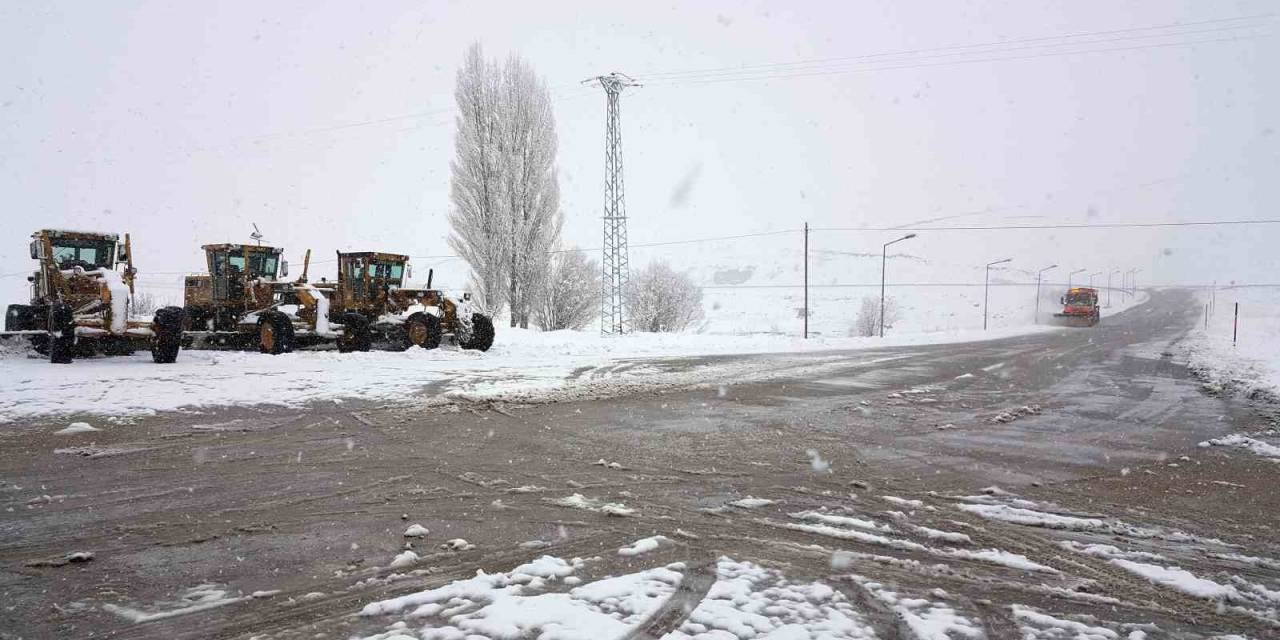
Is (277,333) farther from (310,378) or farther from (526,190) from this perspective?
(526,190)

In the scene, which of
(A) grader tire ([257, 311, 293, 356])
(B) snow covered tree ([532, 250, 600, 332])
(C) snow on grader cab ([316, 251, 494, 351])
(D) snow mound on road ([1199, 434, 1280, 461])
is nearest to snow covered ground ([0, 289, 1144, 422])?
(A) grader tire ([257, 311, 293, 356])

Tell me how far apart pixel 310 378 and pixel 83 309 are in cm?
599

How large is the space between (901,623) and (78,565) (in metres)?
4.57

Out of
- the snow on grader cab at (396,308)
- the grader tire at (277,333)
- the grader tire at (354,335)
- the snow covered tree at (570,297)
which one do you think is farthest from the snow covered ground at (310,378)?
the snow covered tree at (570,297)

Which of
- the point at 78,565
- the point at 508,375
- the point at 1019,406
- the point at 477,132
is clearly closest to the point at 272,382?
the point at 508,375

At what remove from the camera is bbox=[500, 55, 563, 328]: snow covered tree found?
3206 cm

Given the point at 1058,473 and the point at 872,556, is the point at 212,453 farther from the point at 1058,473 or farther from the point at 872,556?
the point at 1058,473

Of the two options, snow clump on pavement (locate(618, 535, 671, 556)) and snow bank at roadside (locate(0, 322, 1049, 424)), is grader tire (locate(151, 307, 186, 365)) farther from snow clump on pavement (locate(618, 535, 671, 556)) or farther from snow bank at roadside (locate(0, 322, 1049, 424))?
snow clump on pavement (locate(618, 535, 671, 556))

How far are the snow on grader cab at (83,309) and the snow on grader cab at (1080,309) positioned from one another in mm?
51854

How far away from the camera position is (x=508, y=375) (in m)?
14.3

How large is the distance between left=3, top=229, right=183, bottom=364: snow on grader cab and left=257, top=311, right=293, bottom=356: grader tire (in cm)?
240

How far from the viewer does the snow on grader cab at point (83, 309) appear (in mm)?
14500

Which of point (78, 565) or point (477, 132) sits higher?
point (477, 132)

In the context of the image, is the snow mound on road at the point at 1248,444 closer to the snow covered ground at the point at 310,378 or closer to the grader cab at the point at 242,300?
the snow covered ground at the point at 310,378
